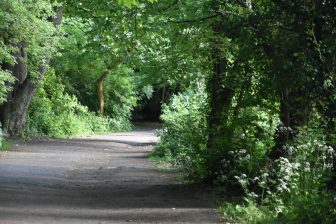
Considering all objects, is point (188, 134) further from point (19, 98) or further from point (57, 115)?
point (57, 115)

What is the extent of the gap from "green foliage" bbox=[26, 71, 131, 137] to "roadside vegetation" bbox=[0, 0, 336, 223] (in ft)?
24.3

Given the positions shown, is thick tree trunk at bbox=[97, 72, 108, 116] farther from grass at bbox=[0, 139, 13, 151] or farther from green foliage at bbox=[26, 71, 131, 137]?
grass at bbox=[0, 139, 13, 151]

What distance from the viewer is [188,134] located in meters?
14.2

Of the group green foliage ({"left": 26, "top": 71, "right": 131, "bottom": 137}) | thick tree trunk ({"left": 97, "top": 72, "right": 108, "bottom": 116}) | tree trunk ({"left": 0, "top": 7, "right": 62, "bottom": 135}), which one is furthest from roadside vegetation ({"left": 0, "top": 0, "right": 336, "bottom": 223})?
thick tree trunk ({"left": 97, "top": 72, "right": 108, "bottom": 116})

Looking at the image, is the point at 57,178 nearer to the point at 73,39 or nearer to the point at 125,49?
the point at 125,49

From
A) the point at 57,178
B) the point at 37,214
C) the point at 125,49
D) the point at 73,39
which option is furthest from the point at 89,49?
the point at 73,39

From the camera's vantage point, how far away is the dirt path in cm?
952

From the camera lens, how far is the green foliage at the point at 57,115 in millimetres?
31109

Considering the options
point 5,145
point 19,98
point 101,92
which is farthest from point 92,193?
point 101,92

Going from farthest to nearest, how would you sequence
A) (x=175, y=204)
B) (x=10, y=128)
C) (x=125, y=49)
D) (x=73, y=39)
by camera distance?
(x=73, y=39)
(x=10, y=128)
(x=125, y=49)
(x=175, y=204)

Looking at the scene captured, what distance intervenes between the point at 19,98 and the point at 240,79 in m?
18.5

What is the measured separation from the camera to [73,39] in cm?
3472

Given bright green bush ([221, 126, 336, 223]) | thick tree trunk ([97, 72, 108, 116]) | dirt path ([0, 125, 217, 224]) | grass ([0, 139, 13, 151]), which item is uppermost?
thick tree trunk ([97, 72, 108, 116])

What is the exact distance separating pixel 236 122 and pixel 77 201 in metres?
3.84
